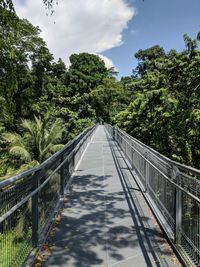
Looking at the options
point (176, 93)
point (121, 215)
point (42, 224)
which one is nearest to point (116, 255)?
point (42, 224)

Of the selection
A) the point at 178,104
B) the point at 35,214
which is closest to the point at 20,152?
the point at 178,104

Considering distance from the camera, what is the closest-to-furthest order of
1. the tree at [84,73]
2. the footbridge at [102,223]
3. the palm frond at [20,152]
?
the footbridge at [102,223] → the palm frond at [20,152] → the tree at [84,73]

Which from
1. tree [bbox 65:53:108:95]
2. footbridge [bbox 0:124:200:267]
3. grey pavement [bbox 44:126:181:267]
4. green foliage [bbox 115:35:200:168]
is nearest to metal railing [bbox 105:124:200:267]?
footbridge [bbox 0:124:200:267]

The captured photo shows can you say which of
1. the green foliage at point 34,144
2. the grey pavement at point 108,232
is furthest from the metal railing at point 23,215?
the green foliage at point 34,144

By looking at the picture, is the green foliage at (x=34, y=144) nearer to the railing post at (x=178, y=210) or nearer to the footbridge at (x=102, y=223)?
the footbridge at (x=102, y=223)

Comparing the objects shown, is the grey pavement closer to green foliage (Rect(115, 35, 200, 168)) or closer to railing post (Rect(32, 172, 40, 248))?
railing post (Rect(32, 172, 40, 248))

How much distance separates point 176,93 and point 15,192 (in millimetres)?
11680

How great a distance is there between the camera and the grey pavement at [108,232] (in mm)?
4199

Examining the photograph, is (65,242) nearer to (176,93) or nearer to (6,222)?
(6,222)

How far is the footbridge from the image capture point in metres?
3.64

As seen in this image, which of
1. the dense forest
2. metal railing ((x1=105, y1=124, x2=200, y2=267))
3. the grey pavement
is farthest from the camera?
the dense forest

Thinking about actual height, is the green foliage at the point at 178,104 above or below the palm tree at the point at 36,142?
above

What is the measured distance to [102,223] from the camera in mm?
5684

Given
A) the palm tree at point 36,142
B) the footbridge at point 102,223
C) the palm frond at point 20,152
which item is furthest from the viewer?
the palm tree at point 36,142
